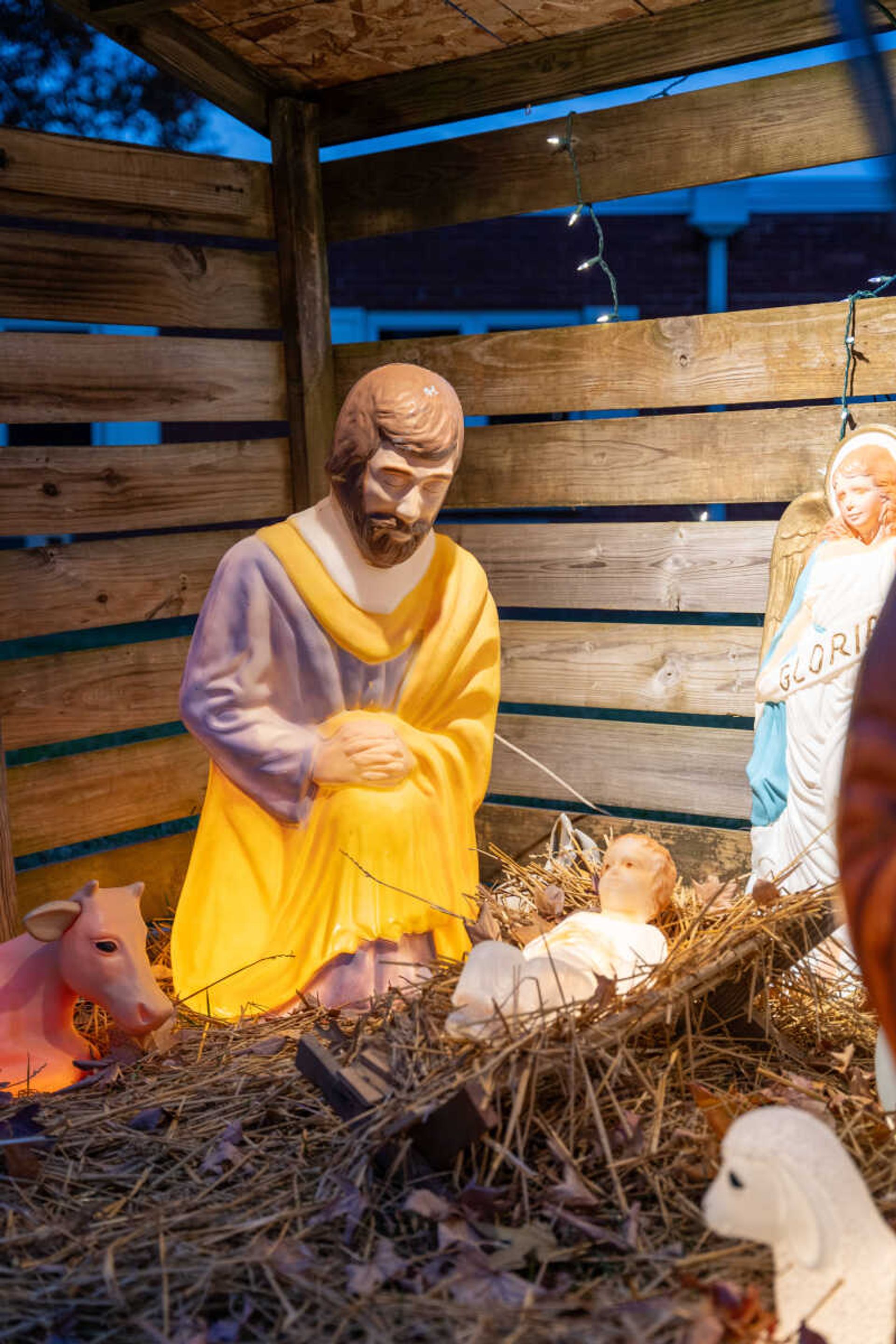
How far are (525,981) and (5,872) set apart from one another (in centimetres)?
180

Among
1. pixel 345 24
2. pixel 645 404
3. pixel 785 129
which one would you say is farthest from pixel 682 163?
pixel 345 24

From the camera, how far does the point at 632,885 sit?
3.10 metres

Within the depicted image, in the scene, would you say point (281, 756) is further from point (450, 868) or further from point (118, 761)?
point (118, 761)

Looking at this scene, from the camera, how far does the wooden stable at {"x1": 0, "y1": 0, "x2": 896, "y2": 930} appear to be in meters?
3.98

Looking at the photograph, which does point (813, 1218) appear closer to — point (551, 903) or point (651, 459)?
point (551, 903)

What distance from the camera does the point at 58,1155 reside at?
2496mm

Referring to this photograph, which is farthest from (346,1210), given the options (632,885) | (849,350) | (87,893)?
(849,350)

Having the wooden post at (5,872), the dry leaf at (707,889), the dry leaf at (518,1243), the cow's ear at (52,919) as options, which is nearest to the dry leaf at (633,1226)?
the dry leaf at (518,1243)

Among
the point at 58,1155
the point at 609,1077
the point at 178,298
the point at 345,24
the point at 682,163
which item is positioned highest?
the point at 345,24

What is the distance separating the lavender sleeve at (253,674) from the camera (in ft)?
10.4

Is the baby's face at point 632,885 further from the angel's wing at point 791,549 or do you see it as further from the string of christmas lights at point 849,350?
the string of christmas lights at point 849,350

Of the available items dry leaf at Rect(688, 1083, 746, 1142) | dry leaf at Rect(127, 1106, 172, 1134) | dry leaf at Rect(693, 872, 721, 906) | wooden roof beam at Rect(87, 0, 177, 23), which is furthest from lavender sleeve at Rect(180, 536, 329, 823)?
wooden roof beam at Rect(87, 0, 177, 23)

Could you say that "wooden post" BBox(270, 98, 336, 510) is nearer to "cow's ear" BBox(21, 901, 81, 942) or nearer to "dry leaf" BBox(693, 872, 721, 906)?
"dry leaf" BBox(693, 872, 721, 906)

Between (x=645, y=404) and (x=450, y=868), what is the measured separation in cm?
172
